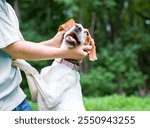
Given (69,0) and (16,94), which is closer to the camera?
(16,94)

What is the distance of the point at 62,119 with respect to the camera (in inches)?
102

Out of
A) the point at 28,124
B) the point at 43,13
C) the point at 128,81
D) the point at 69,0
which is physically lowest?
the point at 128,81

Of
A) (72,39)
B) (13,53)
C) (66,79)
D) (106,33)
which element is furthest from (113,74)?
(13,53)

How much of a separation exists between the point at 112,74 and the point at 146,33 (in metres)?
2.29

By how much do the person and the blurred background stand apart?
280 inches

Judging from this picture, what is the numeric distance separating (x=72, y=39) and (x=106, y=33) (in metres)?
11.8

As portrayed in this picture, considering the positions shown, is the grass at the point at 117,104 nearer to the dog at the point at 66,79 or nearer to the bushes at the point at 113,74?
the dog at the point at 66,79

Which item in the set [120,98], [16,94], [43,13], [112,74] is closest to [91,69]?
[112,74]

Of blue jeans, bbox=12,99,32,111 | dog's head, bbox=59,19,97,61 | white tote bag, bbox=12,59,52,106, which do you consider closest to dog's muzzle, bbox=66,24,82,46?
dog's head, bbox=59,19,97,61

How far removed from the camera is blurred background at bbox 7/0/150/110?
11.6 m

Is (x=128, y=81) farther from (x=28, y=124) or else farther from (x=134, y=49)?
(x=28, y=124)

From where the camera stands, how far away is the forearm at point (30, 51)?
103 inches

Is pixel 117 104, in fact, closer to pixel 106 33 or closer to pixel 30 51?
pixel 30 51

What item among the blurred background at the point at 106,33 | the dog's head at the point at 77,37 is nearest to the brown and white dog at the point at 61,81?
the dog's head at the point at 77,37
